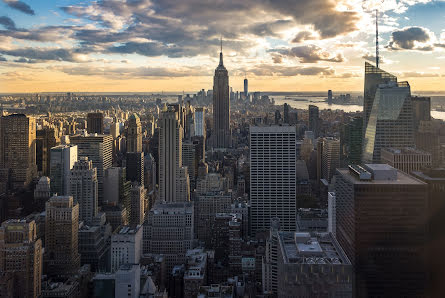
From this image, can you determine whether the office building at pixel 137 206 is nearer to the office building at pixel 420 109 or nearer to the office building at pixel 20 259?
the office building at pixel 20 259

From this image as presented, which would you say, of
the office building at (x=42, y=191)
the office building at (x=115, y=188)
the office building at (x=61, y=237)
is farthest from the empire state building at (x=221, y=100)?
the office building at (x=61, y=237)

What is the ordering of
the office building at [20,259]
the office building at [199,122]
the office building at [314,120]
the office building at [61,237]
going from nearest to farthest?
the office building at [20,259], the office building at [61,237], the office building at [314,120], the office building at [199,122]

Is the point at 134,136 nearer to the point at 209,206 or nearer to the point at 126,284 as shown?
the point at 209,206

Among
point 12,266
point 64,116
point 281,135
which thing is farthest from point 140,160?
point 12,266

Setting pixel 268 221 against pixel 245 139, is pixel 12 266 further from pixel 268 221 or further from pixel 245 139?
pixel 245 139

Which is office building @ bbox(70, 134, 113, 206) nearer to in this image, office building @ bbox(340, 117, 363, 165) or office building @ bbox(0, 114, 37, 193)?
office building @ bbox(0, 114, 37, 193)

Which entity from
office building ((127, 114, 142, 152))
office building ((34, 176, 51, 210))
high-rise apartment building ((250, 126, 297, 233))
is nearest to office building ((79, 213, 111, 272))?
office building ((34, 176, 51, 210))

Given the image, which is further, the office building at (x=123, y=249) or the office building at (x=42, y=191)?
the office building at (x=42, y=191)
